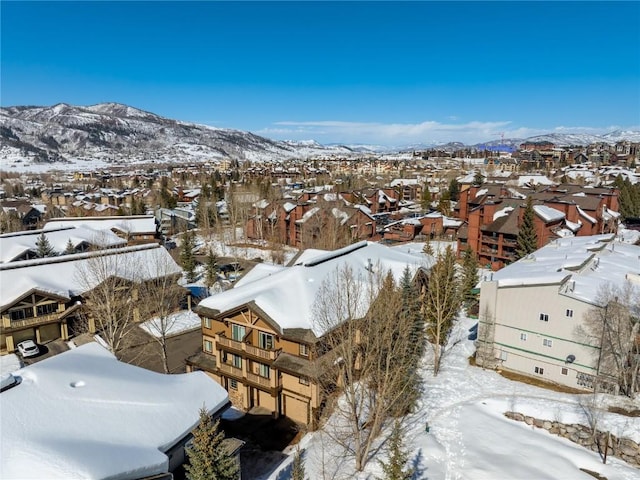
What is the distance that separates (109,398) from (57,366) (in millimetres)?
3291

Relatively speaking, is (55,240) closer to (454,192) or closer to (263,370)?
(263,370)

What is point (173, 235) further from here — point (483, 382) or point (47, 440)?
point (47, 440)

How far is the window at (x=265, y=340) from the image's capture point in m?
23.1

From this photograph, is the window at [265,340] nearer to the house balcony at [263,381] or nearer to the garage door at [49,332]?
the house balcony at [263,381]

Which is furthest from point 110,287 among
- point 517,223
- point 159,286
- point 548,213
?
point 548,213

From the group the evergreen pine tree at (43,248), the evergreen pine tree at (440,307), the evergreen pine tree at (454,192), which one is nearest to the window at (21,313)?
the evergreen pine tree at (43,248)

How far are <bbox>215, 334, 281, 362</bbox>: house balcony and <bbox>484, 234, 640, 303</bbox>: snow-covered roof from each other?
54.4 feet

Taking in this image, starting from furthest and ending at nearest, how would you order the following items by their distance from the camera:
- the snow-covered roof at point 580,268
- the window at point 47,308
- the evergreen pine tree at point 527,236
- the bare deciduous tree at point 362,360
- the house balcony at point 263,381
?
the evergreen pine tree at point 527,236 → the window at point 47,308 → the snow-covered roof at point 580,268 → the house balcony at point 263,381 → the bare deciduous tree at point 362,360

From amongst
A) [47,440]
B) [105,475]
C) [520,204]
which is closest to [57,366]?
[47,440]

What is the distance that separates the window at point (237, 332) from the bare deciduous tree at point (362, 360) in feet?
A: 16.2

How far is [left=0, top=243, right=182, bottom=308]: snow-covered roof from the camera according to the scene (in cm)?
3159

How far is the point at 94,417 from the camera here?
12.2 m

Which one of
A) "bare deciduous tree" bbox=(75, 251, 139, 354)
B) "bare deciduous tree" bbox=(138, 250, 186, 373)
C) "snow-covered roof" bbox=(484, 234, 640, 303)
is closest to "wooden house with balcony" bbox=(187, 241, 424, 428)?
"bare deciduous tree" bbox=(75, 251, 139, 354)

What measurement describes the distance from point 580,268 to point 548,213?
72.4ft
